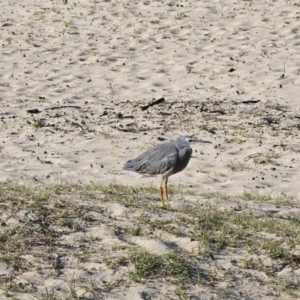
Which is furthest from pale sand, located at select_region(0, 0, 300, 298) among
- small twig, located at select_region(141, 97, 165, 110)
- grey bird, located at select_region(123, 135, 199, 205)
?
grey bird, located at select_region(123, 135, 199, 205)

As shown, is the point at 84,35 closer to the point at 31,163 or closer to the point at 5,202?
the point at 31,163

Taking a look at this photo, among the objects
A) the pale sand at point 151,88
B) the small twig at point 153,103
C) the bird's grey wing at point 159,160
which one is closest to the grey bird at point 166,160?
the bird's grey wing at point 159,160

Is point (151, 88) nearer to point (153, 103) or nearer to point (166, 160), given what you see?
point (153, 103)

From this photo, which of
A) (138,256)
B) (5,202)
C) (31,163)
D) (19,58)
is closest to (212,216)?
(138,256)

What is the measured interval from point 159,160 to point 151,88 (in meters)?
5.53

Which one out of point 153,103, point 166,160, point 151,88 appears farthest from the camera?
point 151,88

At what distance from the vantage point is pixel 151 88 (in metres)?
12.8

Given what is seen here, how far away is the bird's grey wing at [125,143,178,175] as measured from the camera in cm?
736

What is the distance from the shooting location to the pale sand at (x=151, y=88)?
964cm

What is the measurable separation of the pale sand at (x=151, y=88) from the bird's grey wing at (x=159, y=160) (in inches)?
53.0

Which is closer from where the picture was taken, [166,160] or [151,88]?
[166,160]

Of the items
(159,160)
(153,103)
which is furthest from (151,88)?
(159,160)

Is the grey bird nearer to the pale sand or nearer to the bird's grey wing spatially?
the bird's grey wing

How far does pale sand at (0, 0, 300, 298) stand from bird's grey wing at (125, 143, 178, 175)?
135 cm
